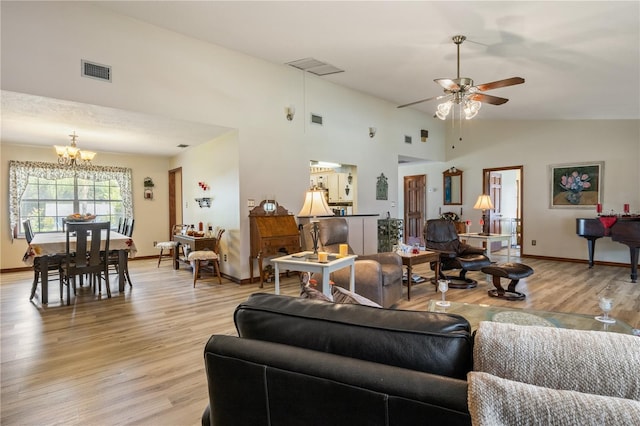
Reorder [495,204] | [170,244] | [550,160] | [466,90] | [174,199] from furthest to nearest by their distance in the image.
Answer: [495,204] < [174,199] < [550,160] < [170,244] < [466,90]

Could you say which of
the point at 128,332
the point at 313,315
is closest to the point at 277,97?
the point at 128,332

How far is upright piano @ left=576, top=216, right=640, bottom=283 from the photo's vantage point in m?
5.14

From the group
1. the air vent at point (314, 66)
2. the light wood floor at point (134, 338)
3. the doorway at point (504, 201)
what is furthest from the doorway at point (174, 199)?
the doorway at point (504, 201)

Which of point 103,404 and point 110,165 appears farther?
point 110,165

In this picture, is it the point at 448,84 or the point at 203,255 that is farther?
the point at 203,255

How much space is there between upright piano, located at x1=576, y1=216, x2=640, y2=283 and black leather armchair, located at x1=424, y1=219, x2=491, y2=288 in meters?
Result: 2.18

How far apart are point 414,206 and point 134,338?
7.91 metres

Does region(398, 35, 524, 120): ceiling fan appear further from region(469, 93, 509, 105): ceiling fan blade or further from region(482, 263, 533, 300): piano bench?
region(482, 263, 533, 300): piano bench

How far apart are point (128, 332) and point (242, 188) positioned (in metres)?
2.53

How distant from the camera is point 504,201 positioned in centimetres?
920

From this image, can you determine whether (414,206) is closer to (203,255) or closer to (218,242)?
(218,242)

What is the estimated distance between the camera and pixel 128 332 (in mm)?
3195

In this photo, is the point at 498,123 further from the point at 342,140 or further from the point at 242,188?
the point at 242,188

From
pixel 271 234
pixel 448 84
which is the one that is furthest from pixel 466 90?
pixel 271 234
